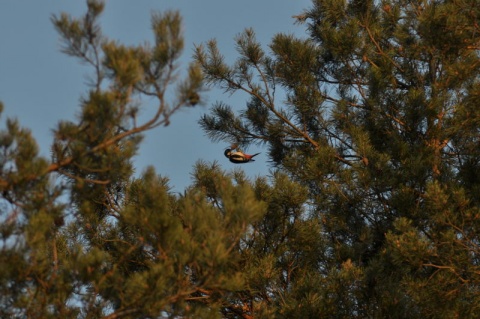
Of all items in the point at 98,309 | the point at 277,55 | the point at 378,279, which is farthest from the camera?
the point at 277,55

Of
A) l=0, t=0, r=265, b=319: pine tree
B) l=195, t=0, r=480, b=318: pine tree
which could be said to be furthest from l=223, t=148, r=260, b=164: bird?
l=0, t=0, r=265, b=319: pine tree

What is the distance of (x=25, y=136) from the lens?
3.87 metres

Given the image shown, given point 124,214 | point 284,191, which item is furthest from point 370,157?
point 124,214

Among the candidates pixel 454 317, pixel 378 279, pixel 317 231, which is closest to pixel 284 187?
pixel 317 231

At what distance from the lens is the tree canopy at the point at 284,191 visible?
389cm

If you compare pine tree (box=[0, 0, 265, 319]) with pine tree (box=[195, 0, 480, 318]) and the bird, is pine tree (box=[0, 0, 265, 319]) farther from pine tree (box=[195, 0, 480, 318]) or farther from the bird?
the bird

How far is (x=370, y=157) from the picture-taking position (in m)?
6.39

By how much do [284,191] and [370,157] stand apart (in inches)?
33.1

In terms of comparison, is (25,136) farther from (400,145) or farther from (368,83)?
(368,83)

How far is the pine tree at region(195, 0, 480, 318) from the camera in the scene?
540 cm

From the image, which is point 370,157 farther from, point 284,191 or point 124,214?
point 124,214

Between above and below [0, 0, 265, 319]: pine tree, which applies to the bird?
above

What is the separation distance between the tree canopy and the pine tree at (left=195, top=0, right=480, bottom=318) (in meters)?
0.02

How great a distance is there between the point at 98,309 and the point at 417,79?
3916mm
